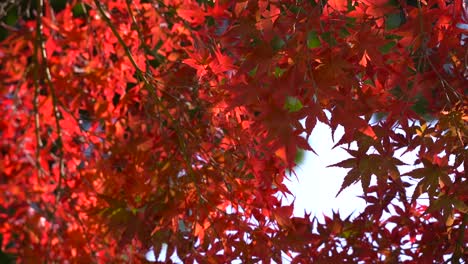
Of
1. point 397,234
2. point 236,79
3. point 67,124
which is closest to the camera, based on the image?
point 236,79

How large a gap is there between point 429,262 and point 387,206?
13 centimetres

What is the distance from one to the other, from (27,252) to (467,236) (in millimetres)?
1048

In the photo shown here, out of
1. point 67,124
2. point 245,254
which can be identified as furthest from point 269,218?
point 67,124

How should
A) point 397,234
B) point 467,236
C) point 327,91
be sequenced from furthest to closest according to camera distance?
1. point 397,234
2. point 467,236
3. point 327,91

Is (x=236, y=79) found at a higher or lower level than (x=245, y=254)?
higher

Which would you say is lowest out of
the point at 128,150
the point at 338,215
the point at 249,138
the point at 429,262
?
the point at 429,262

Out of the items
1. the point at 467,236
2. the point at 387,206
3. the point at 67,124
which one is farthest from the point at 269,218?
the point at 67,124

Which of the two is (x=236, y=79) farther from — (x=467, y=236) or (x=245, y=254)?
(x=467, y=236)

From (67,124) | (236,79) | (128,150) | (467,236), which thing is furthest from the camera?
(128,150)

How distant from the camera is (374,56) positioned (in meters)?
0.94

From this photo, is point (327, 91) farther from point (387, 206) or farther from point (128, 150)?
point (128, 150)

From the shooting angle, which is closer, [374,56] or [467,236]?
[374,56]

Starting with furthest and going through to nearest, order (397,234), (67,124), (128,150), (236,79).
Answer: (128,150)
(67,124)
(397,234)
(236,79)

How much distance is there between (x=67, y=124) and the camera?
161 centimetres
